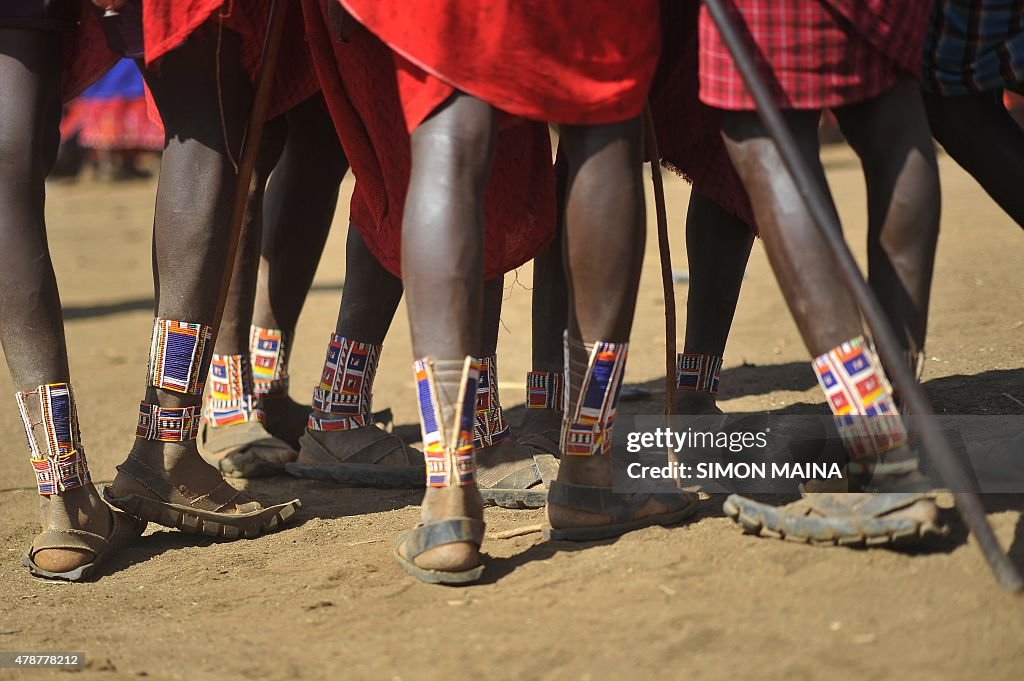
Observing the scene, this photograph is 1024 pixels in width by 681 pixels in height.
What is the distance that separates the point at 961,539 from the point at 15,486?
2613mm

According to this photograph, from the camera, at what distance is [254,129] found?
2.55 meters

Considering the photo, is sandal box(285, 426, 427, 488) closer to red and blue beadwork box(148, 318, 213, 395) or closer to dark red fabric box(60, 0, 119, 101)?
red and blue beadwork box(148, 318, 213, 395)

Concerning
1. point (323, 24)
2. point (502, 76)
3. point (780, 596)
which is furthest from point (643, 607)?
point (323, 24)

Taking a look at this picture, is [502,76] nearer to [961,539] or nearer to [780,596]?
[780,596]

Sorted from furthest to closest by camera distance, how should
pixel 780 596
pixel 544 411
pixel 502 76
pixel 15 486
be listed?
1. pixel 15 486
2. pixel 544 411
3. pixel 502 76
4. pixel 780 596

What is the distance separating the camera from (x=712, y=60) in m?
2.10

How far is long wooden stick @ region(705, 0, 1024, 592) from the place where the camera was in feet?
6.07

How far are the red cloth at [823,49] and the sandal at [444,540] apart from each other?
90 cm

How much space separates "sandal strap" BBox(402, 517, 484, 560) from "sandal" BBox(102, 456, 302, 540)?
71 cm

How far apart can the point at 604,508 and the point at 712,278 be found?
0.87m

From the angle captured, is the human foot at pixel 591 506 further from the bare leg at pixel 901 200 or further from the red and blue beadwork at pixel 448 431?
the bare leg at pixel 901 200

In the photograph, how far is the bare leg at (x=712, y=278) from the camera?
293 centimetres

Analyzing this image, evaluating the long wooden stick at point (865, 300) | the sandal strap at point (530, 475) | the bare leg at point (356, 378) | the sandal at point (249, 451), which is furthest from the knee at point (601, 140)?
the sandal at point (249, 451)


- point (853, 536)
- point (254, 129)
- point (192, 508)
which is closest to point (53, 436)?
point (192, 508)
